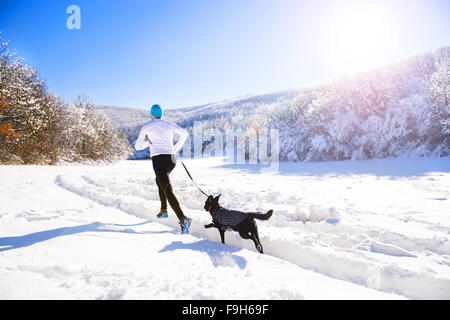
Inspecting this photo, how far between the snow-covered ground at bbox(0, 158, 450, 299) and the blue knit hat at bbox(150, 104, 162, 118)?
1.86 m

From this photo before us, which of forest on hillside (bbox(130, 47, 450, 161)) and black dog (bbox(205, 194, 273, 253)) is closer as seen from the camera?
black dog (bbox(205, 194, 273, 253))

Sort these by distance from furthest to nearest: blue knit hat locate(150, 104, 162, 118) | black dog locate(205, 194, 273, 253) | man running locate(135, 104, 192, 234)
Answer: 1. blue knit hat locate(150, 104, 162, 118)
2. man running locate(135, 104, 192, 234)
3. black dog locate(205, 194, 273, 253)

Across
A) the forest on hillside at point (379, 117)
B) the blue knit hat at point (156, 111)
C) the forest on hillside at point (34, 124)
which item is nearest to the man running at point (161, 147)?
the blue knit hat at point (156, 111)

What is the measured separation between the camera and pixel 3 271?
191 cm

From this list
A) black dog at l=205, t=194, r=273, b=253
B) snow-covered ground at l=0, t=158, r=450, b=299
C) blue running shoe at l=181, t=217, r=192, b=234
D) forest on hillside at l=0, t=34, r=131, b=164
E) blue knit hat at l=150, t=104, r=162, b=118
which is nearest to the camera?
snow-covered ground at l=0, t=158, r=450, b=299

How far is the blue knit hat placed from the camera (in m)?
3.80

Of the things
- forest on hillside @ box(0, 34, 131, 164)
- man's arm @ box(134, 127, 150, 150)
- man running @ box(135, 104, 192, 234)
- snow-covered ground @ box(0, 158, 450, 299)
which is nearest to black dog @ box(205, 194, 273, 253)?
snow-covered ground @ box(0, 158, 450, 299)

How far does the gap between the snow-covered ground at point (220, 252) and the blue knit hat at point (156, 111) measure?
6.11ft

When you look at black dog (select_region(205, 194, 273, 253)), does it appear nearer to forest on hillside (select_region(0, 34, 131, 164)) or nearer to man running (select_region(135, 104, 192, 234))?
man running (select_region(135, 104, 192, 234))

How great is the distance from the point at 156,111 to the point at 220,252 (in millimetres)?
2560

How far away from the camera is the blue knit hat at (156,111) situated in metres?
3.80

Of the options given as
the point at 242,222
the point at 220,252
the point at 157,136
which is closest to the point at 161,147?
the point at 157,136
